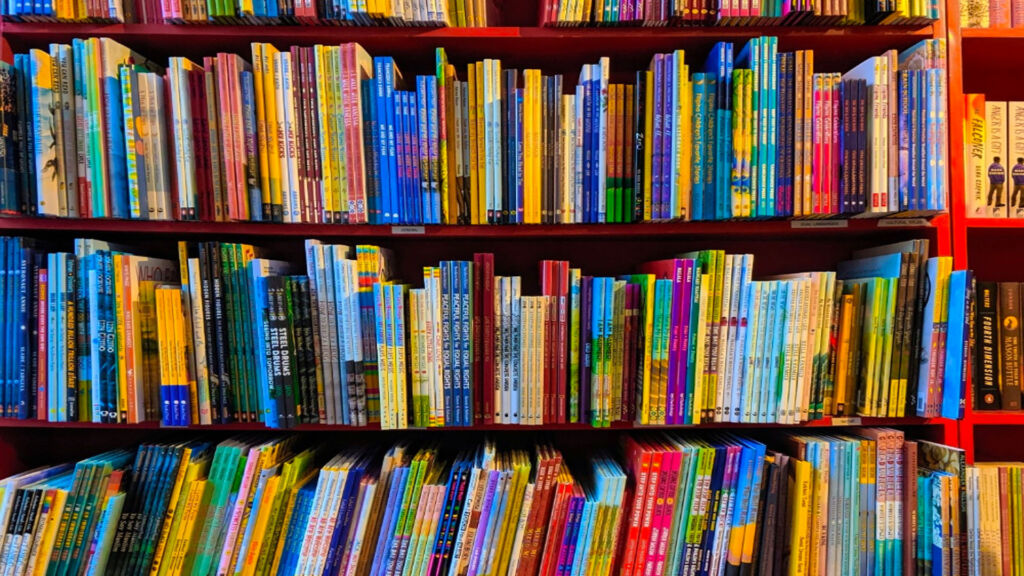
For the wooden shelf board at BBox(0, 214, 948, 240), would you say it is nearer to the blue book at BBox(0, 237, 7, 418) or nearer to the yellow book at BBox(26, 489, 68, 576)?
the blue book at BBox(0, 237, 7, 418)

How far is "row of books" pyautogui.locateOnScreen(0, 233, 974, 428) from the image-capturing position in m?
1.23

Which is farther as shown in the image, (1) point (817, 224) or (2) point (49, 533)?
(1) point (817, 224)

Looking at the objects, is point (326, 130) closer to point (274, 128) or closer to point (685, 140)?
point (274, 128)

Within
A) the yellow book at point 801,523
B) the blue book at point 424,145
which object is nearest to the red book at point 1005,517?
the yellow book at point 801,523

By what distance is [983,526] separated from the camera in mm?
1286

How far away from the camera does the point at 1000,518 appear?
4.23 feet

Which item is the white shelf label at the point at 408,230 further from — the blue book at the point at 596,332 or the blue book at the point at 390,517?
the blue book at the point at 390,517

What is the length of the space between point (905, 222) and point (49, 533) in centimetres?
206

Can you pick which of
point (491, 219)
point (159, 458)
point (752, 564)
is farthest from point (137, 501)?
point (752, 564)

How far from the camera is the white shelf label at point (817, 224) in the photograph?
130cm

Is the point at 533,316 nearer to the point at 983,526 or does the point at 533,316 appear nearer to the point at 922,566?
the point at 922,566

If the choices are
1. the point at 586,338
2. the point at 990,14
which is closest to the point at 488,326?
the point at 586,338

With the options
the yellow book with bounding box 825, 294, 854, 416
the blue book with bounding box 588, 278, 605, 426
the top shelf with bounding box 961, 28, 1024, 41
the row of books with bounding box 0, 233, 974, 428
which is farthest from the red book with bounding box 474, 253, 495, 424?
the top shelf with bounding box 961, 28, 1024, 41

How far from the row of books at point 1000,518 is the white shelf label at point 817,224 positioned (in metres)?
0.63
